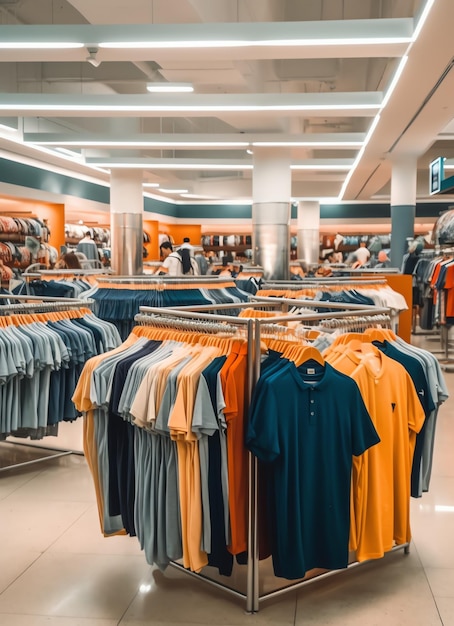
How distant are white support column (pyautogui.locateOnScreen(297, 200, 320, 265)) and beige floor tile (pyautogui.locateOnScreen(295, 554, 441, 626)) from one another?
63.7 ft

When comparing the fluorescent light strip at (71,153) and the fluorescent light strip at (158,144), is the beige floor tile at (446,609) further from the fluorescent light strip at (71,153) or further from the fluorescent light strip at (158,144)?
the fluorescent light strip at (71,153)

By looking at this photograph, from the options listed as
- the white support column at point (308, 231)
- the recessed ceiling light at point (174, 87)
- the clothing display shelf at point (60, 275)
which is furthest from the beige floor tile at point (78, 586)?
the white support column at point (308, 231)

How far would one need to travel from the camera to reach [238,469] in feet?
9.54

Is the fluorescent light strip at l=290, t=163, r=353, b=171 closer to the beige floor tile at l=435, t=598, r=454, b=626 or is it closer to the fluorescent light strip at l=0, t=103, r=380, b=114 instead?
the fluorescent light strip at l=0, t=103, r=380, b=114

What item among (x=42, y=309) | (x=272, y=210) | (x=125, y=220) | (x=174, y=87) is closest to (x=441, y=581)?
(x=42, y=309)

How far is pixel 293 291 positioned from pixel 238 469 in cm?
409

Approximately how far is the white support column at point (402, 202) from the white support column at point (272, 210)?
2.82 meters

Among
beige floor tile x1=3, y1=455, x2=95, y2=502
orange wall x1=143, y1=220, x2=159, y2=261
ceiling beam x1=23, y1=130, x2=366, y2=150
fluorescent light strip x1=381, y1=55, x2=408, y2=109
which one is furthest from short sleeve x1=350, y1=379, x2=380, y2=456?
orange wall x1=143, y1=220, x2=159, y2=261

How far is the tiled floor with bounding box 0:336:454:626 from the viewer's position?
9.76 feet

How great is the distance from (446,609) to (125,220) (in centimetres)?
1279

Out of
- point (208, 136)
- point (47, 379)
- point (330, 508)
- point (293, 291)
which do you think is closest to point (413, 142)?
point (208, 136)

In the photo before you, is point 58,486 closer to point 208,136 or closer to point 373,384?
point 373,384

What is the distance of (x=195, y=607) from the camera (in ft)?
10.1

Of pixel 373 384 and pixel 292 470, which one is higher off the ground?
pixel 373 384
